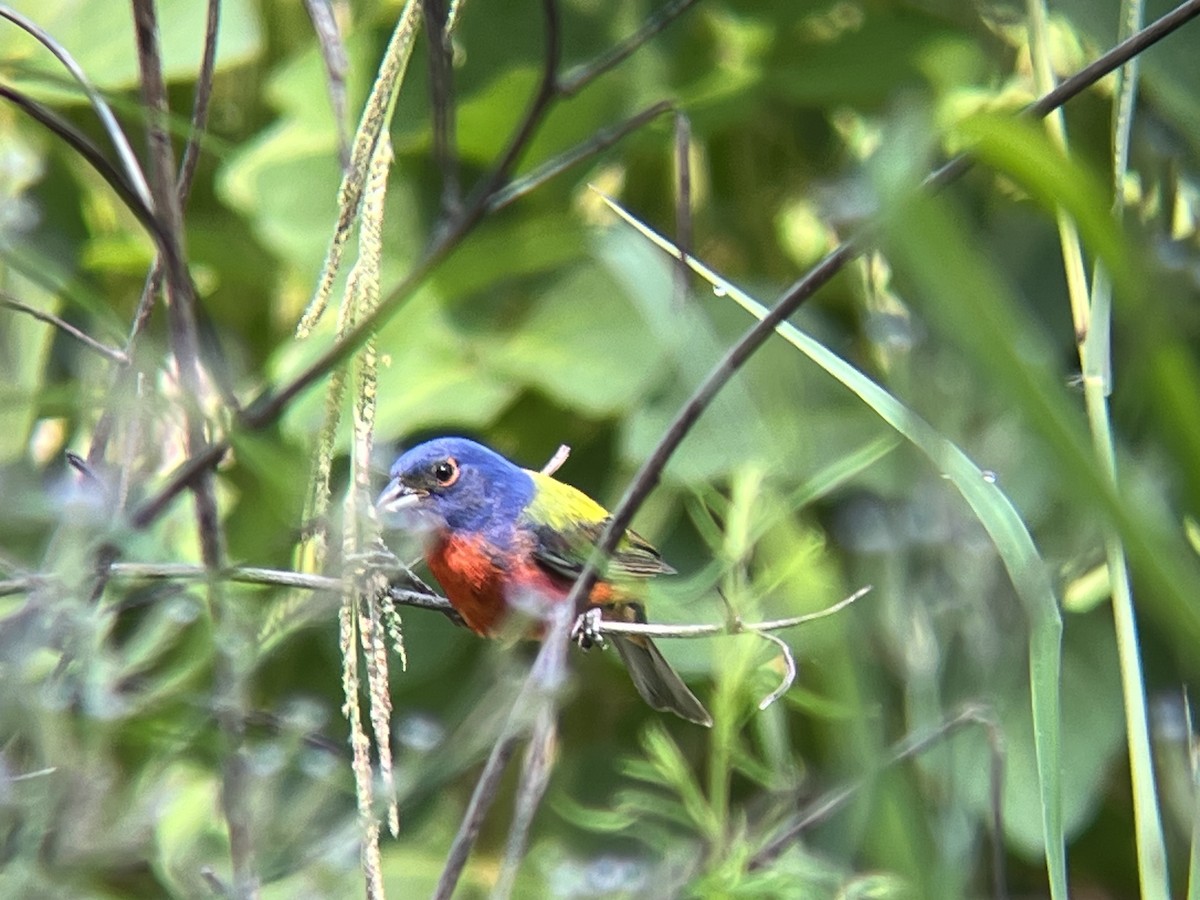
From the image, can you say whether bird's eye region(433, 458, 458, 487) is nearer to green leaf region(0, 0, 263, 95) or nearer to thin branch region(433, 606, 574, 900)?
green leaf region(0, 0, 263, 95)

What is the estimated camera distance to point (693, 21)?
7.54 ft

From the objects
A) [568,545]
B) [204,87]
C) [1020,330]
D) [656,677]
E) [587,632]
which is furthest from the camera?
[568,545]

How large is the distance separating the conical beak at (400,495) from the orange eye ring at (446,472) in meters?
0.03

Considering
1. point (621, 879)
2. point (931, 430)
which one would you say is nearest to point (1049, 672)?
point (931, 430)

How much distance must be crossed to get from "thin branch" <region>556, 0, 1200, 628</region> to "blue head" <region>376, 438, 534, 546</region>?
1363 millimetres

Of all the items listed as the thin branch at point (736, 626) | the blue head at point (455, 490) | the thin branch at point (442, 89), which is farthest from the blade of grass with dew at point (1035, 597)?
the blue head at point (455, 490)

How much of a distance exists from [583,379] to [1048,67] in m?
0.90

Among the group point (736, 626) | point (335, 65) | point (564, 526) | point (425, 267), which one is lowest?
point (736, 626)

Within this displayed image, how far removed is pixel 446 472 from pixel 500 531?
12cm

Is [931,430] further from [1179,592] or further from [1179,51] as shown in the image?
[1179,51]

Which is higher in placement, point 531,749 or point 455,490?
point 455,490

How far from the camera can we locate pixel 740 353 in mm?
653

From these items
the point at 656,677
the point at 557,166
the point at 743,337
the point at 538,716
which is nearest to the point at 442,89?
the point at 557,166

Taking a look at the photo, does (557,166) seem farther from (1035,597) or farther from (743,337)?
(1035,597)
